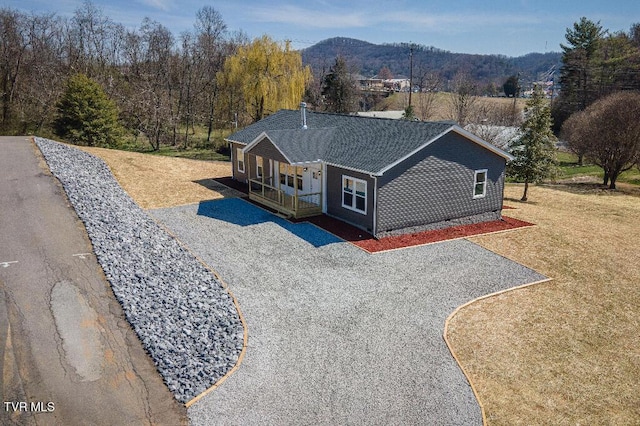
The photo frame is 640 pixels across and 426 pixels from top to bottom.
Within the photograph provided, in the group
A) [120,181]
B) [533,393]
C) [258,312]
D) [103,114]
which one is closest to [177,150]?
[103,114]

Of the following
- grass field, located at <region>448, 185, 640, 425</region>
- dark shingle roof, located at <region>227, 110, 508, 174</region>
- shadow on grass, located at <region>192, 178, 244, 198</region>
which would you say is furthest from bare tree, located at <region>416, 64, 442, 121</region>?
grass field, located at <region>448, 185, 640, 425</region>

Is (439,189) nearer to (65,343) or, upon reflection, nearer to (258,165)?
(258,165)

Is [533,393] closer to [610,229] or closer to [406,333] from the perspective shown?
[406,333]

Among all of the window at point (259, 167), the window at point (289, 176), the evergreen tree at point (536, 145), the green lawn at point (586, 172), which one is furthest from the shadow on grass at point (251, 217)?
the green lawn at point (586, 172)

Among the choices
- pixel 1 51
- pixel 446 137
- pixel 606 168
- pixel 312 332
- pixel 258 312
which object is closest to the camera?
pixel 312 332

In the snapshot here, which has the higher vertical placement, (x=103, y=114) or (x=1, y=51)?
(x=1, y=51)

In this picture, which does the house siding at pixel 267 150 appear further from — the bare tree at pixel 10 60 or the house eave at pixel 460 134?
the bare tree at pixel 10 60
